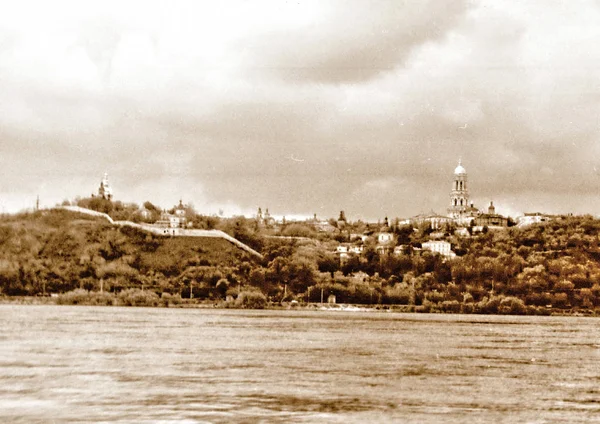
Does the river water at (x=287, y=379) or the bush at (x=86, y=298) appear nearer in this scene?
the river water at (x=287, y=379)

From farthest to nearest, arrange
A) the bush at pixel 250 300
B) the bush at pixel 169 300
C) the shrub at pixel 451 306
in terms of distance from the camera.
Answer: the bush at pixel 250 300 → the bush at pixel 169 300 → the shrub at pixel 451 306

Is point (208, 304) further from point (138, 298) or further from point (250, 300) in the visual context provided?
point (138, 298)

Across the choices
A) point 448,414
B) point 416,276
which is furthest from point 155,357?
point 416,276

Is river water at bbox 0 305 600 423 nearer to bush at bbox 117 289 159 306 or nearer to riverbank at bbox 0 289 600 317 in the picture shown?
riverbank at bbox 0 289 600 317

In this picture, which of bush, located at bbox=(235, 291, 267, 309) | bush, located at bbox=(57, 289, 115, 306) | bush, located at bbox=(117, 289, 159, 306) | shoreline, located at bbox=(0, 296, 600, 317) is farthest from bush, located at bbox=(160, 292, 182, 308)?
bush, located at bbox=(235, 291, 267, 309)

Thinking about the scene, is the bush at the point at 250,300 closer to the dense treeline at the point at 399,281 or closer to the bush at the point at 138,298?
the dense treeline at the point at 399,281

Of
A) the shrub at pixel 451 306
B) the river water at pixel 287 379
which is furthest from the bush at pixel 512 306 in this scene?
the river water at pixel 287 379

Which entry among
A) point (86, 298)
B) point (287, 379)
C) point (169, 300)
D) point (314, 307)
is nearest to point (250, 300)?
point (314, 307)
